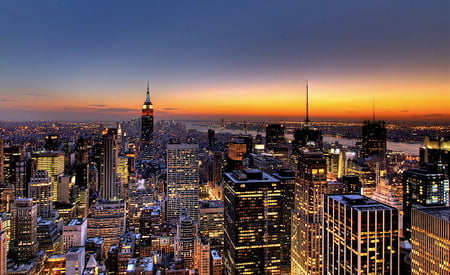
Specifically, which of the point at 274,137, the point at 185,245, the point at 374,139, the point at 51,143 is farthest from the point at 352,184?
the point at 51,143

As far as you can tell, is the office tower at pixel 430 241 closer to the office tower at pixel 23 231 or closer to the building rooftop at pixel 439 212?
the building rooftop at pixel 439 212

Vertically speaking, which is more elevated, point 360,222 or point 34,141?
point 34,141

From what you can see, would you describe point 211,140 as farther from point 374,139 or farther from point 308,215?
point 308,215

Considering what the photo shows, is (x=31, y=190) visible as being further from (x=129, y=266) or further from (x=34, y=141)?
(x=129, y=266)

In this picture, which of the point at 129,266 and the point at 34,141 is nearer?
the point at 129,266

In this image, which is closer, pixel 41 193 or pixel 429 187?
pixel 429 187

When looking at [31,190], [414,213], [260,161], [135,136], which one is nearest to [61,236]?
[31,190]
